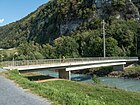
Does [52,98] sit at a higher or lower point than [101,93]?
higher

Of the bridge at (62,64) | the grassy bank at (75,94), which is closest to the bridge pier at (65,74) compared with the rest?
the bridge at (62,64)

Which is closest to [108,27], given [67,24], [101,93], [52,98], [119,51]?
[119,51]

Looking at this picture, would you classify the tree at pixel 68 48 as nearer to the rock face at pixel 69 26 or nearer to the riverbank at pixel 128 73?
the riverbank at pixel 128 73

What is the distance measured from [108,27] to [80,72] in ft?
167

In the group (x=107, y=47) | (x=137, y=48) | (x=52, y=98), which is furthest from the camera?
(x=137, y=48)

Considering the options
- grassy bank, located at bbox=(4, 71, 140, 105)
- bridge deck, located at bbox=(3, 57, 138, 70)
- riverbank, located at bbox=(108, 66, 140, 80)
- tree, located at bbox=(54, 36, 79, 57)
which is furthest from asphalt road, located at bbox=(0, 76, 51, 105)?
tree, located at bbox=(54, 36, 79, 57)

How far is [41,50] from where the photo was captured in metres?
129

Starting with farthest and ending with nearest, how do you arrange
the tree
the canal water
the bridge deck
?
the tree < the canal water < the bridge deck

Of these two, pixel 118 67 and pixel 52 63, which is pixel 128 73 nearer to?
pixel 118 67

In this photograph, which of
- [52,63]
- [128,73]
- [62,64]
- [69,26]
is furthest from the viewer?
[69,26]

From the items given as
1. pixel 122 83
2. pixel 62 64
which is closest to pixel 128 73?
pixel 122 83

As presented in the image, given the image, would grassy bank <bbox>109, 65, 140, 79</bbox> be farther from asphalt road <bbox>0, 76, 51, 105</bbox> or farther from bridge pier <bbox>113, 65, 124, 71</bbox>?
asphalt road <bbox>0, 76, 51, 105</bbox>

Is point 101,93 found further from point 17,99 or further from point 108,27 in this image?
point 108,27

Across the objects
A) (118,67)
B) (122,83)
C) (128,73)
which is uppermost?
(118,67)
